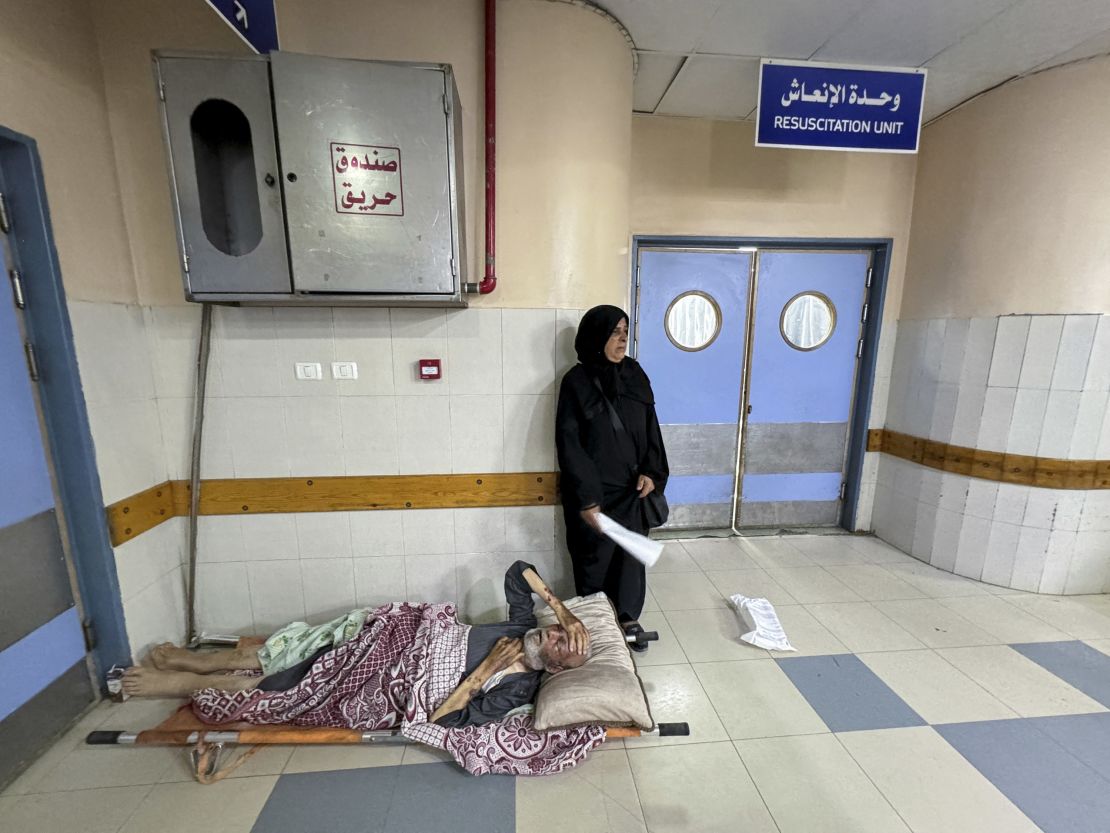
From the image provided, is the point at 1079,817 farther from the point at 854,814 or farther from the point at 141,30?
the point at 141,30

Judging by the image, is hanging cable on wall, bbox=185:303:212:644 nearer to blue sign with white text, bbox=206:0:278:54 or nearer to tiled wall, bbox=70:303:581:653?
tiled wall, bbox=70:303:581:653

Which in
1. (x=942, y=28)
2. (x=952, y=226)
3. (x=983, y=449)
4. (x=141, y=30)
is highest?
(x=942, y=28)

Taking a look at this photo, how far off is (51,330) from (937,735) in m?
3.86

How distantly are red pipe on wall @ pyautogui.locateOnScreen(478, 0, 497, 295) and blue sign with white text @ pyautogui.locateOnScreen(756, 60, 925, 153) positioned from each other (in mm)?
1403

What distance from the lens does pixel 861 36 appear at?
2.29 m

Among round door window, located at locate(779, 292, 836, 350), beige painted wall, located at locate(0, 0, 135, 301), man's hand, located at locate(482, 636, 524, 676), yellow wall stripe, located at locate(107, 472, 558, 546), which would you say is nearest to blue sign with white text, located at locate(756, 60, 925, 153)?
round door window, located at locate(779, 292, 836, 350)

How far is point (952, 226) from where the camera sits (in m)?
3.04

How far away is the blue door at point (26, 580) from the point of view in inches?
64.5

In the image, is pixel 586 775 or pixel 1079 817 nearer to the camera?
pixel 1079 817

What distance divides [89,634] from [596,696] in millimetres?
2179

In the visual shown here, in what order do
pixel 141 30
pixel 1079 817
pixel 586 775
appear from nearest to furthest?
pixel 1079 817
pixel 586 775
pixel 141 30

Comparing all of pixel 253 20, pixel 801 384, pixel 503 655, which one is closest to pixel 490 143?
pixel 253 20

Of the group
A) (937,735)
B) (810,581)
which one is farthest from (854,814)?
(810,581)

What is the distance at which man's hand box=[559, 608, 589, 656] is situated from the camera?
186 centimetres
